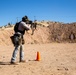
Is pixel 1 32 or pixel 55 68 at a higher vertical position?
pixel 1 32

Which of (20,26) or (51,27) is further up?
(51,27)

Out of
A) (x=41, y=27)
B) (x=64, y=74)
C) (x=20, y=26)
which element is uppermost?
(x=41, y=27)

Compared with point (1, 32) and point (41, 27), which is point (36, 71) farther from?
point (41, 27)

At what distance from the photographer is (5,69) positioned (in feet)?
32.8

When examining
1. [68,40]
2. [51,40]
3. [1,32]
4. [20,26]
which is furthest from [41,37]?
[20,26]

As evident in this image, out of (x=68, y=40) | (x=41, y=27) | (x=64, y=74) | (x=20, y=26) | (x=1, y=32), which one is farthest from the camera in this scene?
(x=41, y=27)

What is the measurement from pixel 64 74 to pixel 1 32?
37.3m

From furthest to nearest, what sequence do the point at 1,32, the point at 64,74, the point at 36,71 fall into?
1. the point at 1,32
2. the point at 36,71
3. the point at 64,74

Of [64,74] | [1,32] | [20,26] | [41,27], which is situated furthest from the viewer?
[41,27]

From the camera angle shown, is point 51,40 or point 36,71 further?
point 51,40

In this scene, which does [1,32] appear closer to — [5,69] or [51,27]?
[51,27]

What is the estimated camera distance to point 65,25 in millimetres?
54906

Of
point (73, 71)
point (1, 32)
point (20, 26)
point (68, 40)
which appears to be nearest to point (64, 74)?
point (73, 71)

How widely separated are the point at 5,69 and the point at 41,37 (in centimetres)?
4077
